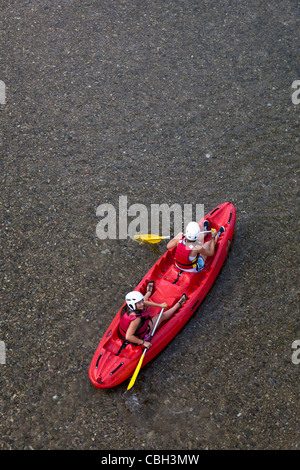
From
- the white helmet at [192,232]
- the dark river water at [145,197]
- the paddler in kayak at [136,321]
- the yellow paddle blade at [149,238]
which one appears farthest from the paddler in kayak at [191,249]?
the paddler in kayak at [136,321]

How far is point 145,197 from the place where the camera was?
875 centimetres

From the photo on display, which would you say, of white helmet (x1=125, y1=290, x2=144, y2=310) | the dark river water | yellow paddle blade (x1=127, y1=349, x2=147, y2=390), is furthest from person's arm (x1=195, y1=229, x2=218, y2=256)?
yellow paddle blade (x1=127, y1=349, x2=147, y2=390)

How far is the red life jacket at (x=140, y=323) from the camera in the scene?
643 centimetres

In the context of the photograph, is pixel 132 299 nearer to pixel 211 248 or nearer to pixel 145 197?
pixel 211 248

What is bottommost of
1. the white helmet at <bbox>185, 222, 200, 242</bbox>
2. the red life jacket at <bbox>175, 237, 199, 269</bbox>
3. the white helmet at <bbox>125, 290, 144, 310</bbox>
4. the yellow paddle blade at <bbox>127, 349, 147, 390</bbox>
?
the yellow paddle blade at <bbox>127, 349, 147, 390</bbox>

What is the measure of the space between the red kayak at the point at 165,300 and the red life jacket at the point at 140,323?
0.17m

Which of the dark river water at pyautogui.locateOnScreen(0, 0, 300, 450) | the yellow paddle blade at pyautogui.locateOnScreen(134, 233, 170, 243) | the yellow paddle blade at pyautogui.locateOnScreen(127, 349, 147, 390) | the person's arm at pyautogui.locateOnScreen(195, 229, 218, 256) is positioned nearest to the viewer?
the yellow paddle blade at pyautogui.locateOnScreen(127, 349, 147, 390)

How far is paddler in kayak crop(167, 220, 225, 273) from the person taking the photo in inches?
276

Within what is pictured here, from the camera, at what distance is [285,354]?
6855 mm

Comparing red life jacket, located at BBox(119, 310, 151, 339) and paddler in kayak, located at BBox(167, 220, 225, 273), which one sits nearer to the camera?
red life jacket, located at BBox(119, 310, 151, 339)

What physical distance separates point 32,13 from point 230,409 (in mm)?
10021

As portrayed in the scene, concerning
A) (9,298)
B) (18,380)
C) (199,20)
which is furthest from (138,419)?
(199,20)

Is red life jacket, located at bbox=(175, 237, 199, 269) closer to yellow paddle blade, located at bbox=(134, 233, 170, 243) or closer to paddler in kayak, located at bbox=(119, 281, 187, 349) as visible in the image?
yellow paddle blade, located at bbox=(134, 233, 170, 243)

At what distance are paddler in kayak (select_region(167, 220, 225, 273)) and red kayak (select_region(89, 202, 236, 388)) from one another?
12 centimetres
